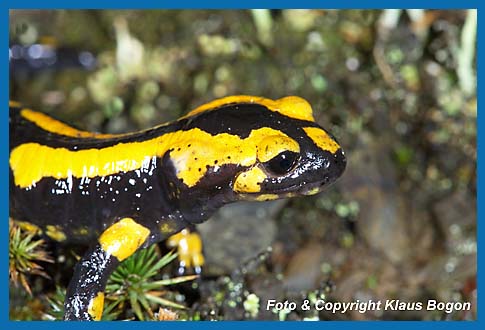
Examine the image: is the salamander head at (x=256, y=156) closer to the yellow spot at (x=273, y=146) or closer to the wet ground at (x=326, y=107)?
the yellow spot at (x=273, y=146)

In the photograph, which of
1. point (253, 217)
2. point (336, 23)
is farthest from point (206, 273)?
point (336, 23)

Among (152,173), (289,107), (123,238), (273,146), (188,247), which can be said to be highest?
(289,107)

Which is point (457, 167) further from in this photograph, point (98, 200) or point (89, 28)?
point (89, 28)

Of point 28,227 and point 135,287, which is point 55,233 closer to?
point 28,227

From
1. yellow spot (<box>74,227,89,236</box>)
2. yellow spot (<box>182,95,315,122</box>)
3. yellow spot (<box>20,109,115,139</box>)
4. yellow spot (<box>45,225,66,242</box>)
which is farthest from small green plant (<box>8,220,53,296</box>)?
yellow spot (<box>182,95,315,122</box>)

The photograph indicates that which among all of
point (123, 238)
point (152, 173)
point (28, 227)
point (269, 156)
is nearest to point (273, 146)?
point (269, 156)

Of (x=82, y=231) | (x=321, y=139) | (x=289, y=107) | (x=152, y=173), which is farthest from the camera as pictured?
(x=82, y=231)
